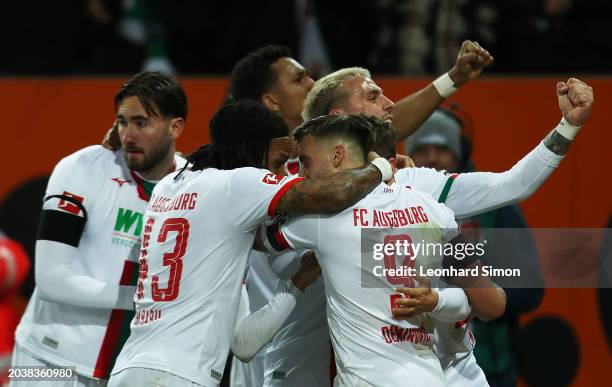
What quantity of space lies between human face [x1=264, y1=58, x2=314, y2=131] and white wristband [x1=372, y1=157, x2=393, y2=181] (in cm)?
177

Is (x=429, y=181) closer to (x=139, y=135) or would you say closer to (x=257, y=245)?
(x=257, y=245)

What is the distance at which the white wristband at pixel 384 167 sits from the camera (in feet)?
14.8

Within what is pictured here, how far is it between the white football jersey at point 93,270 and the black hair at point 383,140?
1.35 m

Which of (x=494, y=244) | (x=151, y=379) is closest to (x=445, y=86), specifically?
(x=494, y=244)

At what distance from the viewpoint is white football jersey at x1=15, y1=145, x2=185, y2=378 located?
5344 mm

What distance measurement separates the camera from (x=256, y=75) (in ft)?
21.0

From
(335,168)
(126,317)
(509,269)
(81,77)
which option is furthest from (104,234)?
(81,77)

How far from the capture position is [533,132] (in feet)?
25.7

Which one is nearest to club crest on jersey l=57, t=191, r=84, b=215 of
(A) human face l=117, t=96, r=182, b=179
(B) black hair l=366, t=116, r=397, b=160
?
(A) human face l=117, t=96, r=182, b=179

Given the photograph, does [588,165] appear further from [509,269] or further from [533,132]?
[509,269]

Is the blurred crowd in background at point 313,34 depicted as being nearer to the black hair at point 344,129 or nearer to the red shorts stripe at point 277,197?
the black hair at point 344,129

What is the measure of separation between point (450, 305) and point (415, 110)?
1683 mm

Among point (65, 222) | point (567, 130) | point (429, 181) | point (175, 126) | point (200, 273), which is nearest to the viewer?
point (200, 273)

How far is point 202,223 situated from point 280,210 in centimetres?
34
